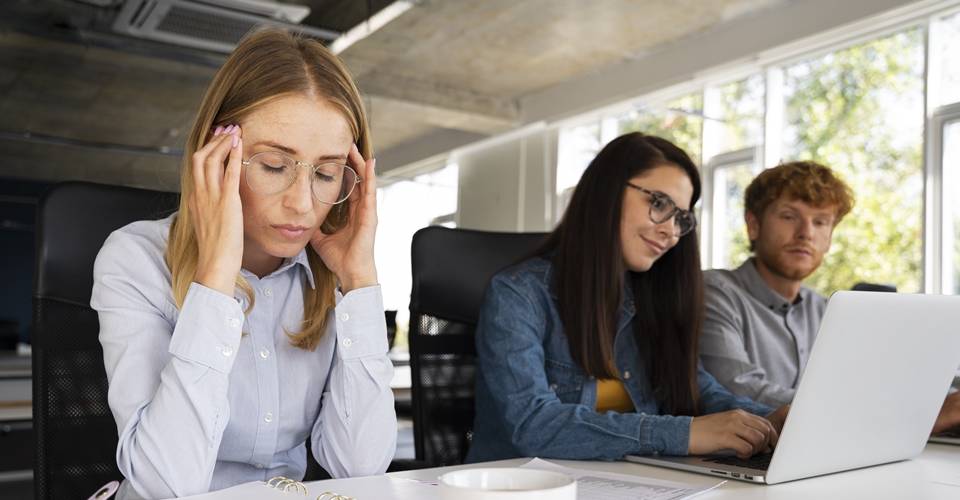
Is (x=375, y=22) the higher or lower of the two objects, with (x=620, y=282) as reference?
higher

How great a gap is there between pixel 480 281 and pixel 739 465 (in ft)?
2.94

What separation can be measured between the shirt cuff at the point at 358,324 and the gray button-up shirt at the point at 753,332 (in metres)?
1.07

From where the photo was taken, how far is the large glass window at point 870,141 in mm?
5930

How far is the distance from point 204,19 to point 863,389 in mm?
4775

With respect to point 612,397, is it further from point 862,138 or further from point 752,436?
point 862,138

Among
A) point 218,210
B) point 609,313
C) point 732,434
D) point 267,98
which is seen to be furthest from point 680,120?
point 218,210

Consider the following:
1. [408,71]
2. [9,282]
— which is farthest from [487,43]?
[9,282]

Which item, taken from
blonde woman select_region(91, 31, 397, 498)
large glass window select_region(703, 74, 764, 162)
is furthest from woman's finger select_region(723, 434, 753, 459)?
large glass window select_region(703, 74, 764, 162)

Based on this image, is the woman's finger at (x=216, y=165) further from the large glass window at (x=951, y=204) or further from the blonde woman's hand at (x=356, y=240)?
the large glass window at (x=951, y=204)

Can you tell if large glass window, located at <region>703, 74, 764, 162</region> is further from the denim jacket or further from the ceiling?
the denim jacket

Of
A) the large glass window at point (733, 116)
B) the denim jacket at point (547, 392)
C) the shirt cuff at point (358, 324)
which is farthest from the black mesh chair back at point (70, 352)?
the large glass window at point (733, 116)

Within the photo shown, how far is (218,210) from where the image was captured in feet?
3.89

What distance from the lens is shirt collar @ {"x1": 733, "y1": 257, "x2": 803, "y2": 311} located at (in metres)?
2.38

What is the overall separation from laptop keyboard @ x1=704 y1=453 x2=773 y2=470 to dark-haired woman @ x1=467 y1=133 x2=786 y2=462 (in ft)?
0.56
